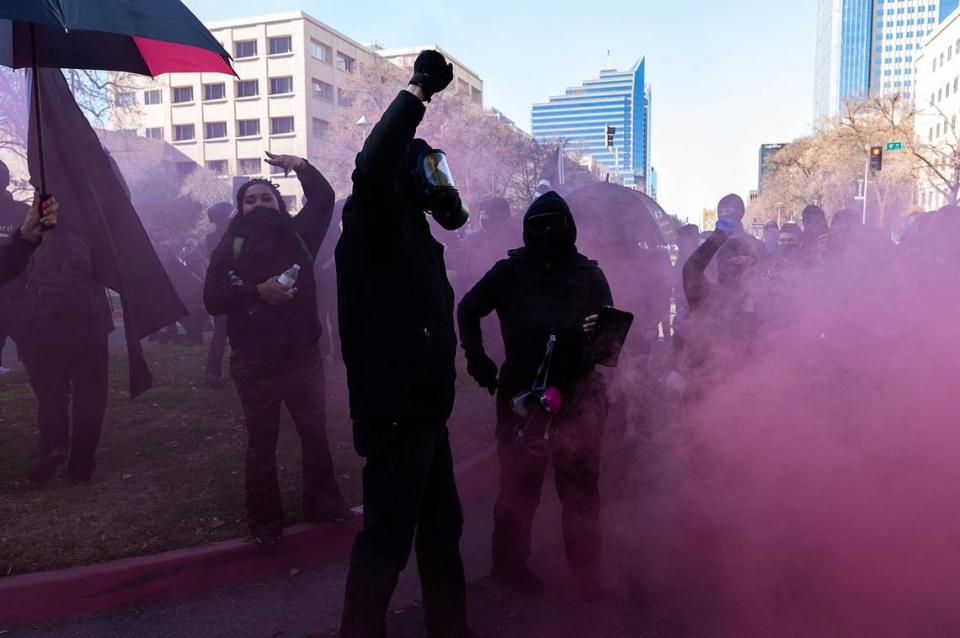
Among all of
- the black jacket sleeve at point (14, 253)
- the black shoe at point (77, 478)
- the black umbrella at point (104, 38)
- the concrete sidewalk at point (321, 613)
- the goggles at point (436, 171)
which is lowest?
the concrete sidewalk at point (321, 613)

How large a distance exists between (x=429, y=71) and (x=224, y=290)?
1855 mm

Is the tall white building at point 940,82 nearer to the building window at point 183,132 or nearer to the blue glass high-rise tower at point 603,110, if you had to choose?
the building window at point 183,132

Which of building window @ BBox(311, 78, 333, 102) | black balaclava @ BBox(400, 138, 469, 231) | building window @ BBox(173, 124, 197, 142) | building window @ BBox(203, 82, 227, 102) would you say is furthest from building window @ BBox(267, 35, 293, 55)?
black balaclava @ BBox(400, 138, 469, 231)

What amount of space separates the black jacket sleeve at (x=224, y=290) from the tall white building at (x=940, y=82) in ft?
196

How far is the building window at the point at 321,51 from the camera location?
51.3m

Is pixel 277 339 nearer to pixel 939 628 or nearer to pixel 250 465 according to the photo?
pixel 250 465

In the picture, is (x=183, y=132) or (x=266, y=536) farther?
(x=183, y=132)

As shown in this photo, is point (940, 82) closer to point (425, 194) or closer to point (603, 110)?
point (425, 194)

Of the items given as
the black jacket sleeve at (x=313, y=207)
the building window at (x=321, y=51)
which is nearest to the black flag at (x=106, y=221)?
the black jacket sleeve at (x=313, y=207)

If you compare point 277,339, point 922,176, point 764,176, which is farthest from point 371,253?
point 764,176

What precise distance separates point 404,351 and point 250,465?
1.67 metres

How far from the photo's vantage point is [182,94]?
5409 cm

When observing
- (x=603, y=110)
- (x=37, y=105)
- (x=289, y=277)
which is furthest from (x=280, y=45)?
(x=603, y=110)

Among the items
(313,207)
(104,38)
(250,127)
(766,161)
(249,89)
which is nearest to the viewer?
(313,207)
